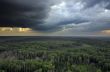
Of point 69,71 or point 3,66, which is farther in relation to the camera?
point 3,66

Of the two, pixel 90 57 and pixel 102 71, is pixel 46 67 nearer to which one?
pixel 102 71

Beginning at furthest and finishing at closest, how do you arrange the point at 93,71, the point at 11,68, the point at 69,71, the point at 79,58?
the point at 79,58 < the point at 11,68 < the point at 93,71 < the point at 69,71

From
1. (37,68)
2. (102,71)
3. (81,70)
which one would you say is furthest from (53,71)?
(102,71)

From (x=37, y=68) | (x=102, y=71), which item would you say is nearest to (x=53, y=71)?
(x=37, y=68)

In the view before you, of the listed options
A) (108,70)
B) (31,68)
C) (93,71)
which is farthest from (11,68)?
(108,70)

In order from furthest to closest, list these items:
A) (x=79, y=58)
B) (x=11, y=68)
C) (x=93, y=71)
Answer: (x=79, y=58), (x=11, y=68), (x=93, y=71)

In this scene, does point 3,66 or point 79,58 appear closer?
point 3,66

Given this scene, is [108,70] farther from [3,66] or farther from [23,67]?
[3,66]

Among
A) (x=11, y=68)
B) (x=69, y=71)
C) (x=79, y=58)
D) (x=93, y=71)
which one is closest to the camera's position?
(x=69, y=71)
